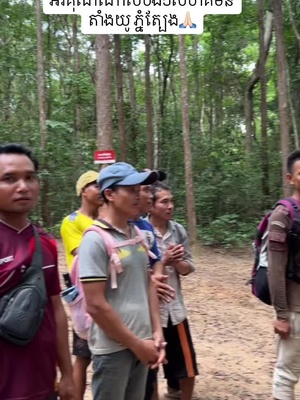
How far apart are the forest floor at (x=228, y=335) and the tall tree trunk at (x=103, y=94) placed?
2.51 meters

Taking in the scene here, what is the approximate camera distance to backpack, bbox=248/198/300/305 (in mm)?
2953

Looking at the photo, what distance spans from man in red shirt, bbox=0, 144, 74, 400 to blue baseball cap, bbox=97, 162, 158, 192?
1.50 ft

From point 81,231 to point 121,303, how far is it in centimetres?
104

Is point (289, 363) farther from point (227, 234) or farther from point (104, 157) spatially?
point (227, 234)

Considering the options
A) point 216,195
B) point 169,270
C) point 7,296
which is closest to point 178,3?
point 169,270

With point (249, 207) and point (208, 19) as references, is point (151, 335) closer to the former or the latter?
point (249, 207)

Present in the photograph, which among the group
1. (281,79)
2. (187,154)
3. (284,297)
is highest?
(281,79)

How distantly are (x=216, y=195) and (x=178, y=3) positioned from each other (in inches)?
351

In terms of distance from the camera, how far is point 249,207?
1428 cm

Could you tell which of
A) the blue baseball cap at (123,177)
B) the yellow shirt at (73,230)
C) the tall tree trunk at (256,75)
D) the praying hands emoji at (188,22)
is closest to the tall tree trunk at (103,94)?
the praying hands emoji at (188,22)

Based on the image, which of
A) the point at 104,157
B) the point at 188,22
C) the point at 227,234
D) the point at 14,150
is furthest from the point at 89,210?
the point at 227,234

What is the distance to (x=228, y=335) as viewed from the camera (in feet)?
20.3

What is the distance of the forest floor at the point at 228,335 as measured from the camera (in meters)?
4.48

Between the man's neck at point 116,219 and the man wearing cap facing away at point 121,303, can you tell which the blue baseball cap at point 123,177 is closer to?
the man wearing cap facing away at point 121,303
